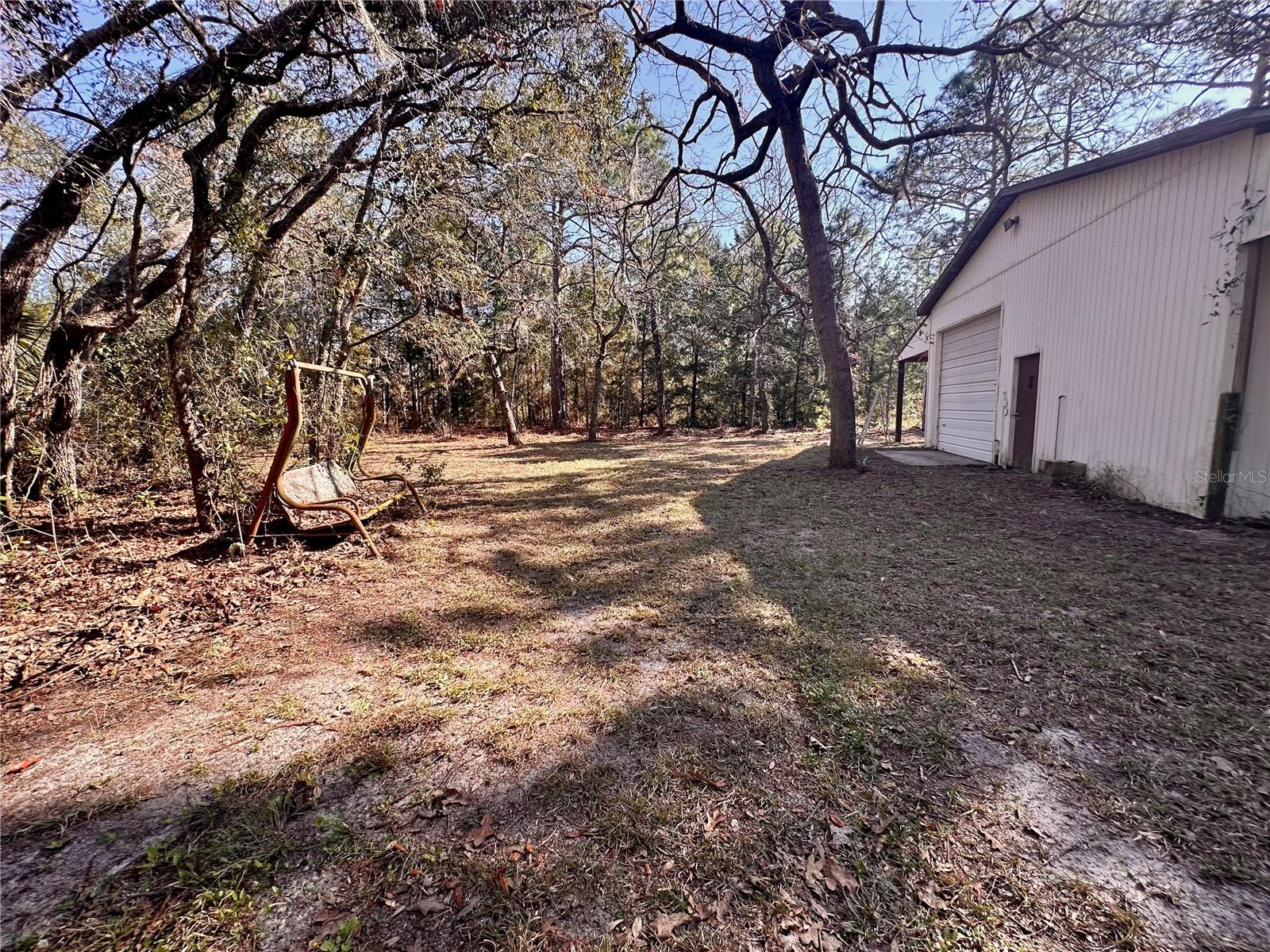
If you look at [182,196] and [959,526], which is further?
[959,526]

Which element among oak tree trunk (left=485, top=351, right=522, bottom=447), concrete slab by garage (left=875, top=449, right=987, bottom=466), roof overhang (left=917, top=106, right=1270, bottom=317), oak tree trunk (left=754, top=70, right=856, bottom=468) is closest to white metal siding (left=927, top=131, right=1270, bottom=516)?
roof overhang (left=917, top=106, right=1270, bottom=317)

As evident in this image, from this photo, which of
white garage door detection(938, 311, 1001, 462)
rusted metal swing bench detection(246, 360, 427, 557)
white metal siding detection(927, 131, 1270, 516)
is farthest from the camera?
white garage door detection(938, 311, 1001, 462)

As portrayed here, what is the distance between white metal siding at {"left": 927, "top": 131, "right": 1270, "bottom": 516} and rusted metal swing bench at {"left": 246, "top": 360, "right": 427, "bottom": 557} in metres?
7.84

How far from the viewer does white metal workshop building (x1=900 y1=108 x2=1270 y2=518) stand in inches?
168

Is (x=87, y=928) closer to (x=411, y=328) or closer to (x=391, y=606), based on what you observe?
(x=391, y=606)

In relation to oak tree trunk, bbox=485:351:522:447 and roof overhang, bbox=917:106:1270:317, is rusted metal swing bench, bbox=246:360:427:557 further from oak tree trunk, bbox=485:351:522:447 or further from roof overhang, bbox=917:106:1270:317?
oak tree trunk, bbox=485:351:522:447

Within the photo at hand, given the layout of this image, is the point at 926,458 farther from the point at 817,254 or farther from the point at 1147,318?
the point at 817,254

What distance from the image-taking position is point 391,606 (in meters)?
3.17

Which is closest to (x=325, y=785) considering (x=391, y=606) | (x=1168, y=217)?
(x=391, y=606)

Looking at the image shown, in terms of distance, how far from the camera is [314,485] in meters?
4.29

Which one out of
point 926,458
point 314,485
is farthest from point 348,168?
point 926,458

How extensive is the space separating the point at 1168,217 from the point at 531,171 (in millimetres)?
7137

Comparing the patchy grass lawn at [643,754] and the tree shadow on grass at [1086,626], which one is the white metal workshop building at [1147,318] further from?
the patchy grass lawn at [643,754]

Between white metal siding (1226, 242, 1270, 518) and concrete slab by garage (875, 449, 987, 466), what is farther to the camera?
concrete slab by garage (875, 449, 987, 466)
